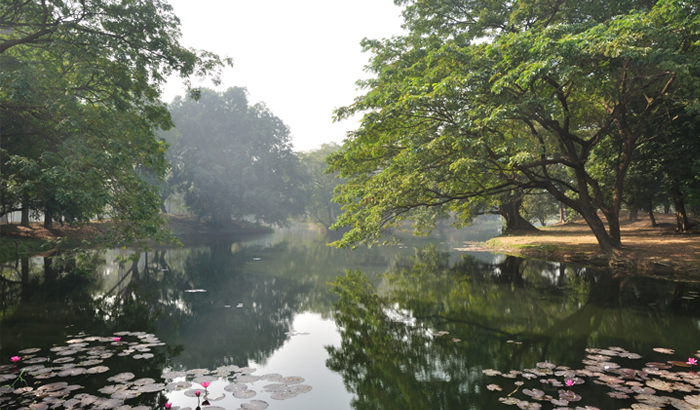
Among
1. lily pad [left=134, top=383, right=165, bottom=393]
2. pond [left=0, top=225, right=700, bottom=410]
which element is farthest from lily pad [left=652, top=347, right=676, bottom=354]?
lily pad [left=134, top=383, right=165, bottom=393]

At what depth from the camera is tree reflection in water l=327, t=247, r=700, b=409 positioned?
5105 mm

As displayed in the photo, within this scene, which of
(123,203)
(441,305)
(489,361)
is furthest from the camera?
(123,203)

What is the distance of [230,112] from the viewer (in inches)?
1916

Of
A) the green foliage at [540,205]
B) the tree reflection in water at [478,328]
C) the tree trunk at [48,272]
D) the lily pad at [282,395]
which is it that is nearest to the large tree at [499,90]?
the tree reflection in water at [478,328]

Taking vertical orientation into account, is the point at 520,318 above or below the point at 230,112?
below

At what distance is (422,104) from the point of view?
37.2ft

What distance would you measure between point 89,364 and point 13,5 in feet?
36.7

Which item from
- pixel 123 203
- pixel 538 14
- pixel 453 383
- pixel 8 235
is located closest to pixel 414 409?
pixel 453 383

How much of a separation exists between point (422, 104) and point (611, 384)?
8.48 metres

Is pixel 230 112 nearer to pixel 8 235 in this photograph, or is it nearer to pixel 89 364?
pixel 8 235

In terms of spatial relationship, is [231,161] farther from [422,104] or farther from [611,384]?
[611,384]

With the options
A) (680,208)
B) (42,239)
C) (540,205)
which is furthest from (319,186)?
(680,208)

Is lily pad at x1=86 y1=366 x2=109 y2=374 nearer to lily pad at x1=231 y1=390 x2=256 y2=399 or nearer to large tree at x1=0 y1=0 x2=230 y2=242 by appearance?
lily pad at x1=231 y1=390 x2=256 y2=399

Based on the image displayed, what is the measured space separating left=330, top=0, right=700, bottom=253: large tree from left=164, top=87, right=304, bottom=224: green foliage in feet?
98.5
